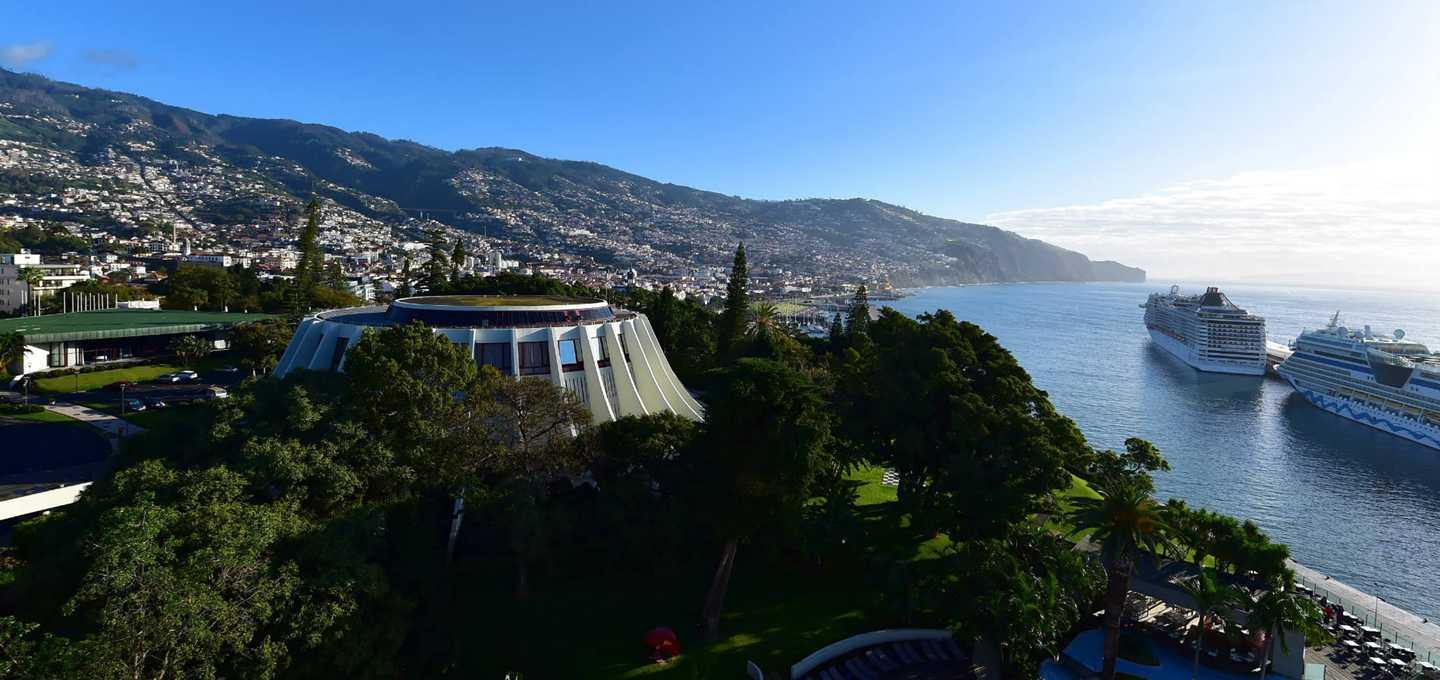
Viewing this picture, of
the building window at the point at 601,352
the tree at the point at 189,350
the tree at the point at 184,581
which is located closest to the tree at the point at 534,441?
the tree at the point at 184,581

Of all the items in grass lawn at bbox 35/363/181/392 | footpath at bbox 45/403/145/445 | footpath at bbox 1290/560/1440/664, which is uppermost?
grass lawn at bbox 35/363/181/392

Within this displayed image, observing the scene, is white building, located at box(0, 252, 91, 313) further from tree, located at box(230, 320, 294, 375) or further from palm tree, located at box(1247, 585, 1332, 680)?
palm tree, located at box(1247, 585, 1332, 680)

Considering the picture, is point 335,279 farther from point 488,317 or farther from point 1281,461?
point 1281,461

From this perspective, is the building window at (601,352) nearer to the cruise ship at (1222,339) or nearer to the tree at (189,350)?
the tree at (189,350)

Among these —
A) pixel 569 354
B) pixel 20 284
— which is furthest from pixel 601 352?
pixel 20 284

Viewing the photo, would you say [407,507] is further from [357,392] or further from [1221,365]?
[1221,365]

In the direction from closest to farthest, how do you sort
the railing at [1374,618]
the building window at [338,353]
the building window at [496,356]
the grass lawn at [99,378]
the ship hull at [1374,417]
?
1. the railing at [1374,618]
2. the building window at [496,356]
3. the building window at [338,353]
4. the grass lawn at [99,378]
5. the ship hull at [1374,417]

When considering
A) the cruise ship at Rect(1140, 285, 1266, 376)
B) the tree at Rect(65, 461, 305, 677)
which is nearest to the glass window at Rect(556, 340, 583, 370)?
the tree at Rect(65, 461, 305, 677)
